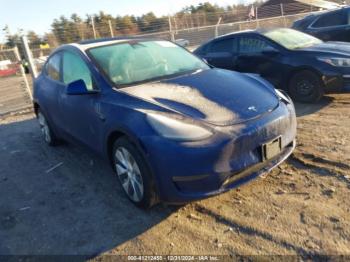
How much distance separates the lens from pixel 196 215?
11.2 feet

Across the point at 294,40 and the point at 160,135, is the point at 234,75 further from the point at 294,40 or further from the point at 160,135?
the point at 294,40

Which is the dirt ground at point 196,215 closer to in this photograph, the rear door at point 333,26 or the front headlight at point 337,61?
the front headlight at point 337,61

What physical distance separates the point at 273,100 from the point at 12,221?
2.99m

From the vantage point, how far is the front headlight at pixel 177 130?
3.05 m

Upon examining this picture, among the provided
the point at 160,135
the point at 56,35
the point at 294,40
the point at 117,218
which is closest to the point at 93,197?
the point at 117,218

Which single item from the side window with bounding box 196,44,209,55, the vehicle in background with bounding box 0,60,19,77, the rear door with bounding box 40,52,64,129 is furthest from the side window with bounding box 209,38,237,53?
the vehicle in background with bounding box 0,60,19,77

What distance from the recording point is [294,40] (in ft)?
23.4

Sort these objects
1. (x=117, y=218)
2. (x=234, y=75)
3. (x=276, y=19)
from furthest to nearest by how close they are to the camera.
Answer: (x=276, y=19) < (x=234, y=75) < (x=117, y=218)

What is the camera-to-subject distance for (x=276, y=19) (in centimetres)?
2273

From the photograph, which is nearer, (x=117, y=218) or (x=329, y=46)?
(x=117, y=218)

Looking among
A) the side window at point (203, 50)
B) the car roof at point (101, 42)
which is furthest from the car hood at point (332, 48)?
the car roof at point (101, 42)

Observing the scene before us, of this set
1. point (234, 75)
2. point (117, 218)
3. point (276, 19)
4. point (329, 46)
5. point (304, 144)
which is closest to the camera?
point (117, 218)

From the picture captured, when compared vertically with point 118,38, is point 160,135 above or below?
below

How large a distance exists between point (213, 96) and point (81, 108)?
159 centimetres
